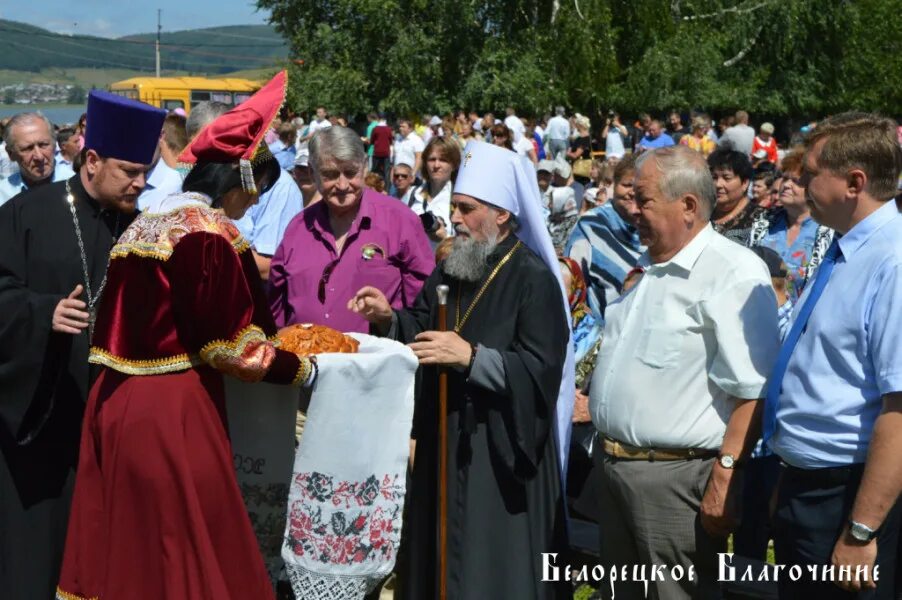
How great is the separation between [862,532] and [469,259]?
1.90 m

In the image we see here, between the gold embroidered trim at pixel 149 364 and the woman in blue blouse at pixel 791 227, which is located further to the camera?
the woman in blue blouse at pixel 791 227

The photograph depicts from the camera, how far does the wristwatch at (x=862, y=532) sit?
3.52m

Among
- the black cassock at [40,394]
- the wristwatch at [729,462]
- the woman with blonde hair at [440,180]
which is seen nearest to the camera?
the wristwatch at [729,462]

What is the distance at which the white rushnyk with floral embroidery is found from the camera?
453 centimetres

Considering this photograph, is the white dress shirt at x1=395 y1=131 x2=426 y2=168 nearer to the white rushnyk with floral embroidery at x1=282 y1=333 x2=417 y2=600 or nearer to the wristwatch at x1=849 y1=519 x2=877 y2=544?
A: the white rushnyk with floral embroidery at x1=282 y1=333 x2=417 y2=600

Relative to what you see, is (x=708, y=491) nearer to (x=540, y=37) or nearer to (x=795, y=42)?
(x=540, y=37)

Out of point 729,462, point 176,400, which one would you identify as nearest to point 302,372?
point 176,400

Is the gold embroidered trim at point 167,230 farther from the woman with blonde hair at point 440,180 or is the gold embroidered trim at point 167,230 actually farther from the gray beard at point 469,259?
the woman with blonde hair at point 440,180

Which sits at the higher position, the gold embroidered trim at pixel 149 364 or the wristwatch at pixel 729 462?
the gold embroidered trim at pixel 149 364

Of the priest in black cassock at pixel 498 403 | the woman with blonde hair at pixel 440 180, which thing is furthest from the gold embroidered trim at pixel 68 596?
the woman with blonde hair at pixel 440 180

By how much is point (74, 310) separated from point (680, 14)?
1582 inches

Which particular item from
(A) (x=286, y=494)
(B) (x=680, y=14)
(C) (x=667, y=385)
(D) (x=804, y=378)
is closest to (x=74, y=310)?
(A) (x=286, y=494)

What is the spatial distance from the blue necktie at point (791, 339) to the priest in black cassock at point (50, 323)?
255cm

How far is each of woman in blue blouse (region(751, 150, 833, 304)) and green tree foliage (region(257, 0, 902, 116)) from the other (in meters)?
29.6
